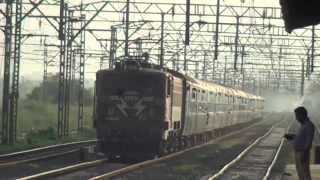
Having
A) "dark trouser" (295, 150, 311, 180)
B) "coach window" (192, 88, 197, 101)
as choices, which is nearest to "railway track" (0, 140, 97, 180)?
"coach window" (192, 88, 197, 101)

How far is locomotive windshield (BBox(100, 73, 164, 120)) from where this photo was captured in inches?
993

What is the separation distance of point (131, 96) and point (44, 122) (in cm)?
3380

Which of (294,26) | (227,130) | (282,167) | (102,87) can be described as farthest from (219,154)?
(227,130)

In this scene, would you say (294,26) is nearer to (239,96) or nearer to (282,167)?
(282,167)

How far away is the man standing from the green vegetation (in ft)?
51.0

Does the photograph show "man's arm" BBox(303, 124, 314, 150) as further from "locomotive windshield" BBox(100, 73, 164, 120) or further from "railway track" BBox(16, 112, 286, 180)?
"locomotive windshield" BBox(100, 73, 164, 120)

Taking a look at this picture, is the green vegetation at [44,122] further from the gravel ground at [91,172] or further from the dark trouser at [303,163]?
the dark trouser at [303,163]

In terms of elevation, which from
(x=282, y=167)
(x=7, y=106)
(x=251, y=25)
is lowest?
(x=282, y=167)

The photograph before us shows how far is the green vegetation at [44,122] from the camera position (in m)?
36.3

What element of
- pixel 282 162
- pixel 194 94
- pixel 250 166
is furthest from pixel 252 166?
pixel 194 94

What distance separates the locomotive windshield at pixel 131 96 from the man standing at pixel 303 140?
10.2m

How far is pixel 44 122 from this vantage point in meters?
58.3

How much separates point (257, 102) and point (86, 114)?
65.7 feet

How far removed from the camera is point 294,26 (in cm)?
1571
